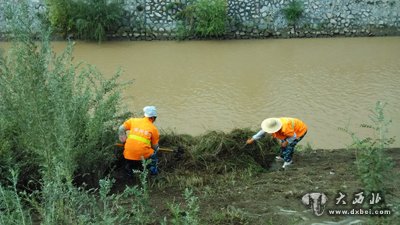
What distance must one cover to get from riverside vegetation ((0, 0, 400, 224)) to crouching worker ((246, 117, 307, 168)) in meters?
0.27

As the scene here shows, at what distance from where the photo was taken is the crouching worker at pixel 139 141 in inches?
236

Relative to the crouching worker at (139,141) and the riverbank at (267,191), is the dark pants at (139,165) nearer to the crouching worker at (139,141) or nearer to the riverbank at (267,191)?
the crouching worker at (139,141)

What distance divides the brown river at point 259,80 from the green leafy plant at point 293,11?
769mm

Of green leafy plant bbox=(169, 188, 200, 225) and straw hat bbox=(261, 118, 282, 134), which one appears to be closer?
green leafy plant bbox=(169, 188, 200, 225)

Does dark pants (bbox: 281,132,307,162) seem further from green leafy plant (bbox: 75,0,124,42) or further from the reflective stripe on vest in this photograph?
green leafy plant (bbox: 75,0,124,42)

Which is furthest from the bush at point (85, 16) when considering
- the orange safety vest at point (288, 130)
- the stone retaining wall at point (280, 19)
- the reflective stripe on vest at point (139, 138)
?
the reflective stripe on vest at point (139, 138)

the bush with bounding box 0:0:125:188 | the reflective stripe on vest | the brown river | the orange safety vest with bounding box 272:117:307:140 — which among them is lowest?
the brown river

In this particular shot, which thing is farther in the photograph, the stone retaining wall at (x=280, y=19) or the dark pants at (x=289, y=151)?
the stone retaining wall at (x=280, y=19)

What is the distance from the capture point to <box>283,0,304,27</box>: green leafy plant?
54.5ft

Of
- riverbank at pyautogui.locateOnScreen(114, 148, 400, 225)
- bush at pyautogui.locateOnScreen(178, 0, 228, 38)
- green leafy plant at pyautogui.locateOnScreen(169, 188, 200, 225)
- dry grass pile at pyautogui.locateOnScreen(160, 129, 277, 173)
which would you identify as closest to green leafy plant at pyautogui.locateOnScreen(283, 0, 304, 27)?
bush at pyautogui.locateOnScreen(178, 0, 228, 38)

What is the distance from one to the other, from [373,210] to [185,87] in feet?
26.0

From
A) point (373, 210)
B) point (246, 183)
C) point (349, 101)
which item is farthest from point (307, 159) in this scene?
point (349, 101)

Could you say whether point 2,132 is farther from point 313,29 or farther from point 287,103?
point 313,29

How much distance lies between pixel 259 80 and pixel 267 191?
724 centimetres
